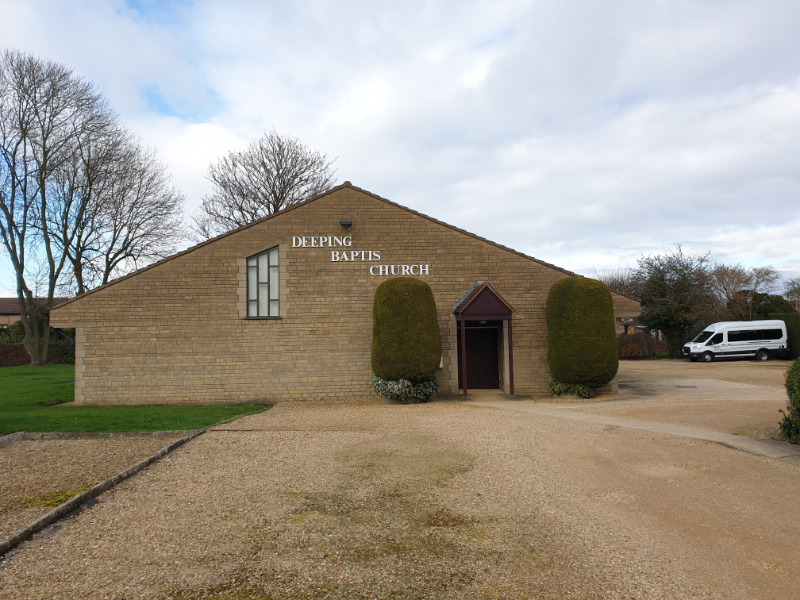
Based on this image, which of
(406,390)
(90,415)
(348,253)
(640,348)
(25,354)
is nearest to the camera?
(90,415)

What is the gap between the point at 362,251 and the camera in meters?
15.5

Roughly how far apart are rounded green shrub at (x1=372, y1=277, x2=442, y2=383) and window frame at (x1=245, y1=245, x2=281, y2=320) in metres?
3.12

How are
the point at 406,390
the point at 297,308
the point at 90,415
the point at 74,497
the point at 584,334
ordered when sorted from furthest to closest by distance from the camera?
1. the point at 297,308
2. the point at 584,334
3. the point at 406,390
4. the point at 90,415
5. the point at 74,497

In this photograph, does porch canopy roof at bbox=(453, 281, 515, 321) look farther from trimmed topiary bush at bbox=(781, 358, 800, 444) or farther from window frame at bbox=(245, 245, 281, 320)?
trimmed topiary bush at bbox=(781, 358, 800, 444)

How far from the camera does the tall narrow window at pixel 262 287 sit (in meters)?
15.2

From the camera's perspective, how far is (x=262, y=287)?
1521 cm

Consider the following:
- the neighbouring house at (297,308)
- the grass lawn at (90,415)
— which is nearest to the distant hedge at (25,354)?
the grass lawn at (90,415)

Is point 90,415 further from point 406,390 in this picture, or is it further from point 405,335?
point 405,335

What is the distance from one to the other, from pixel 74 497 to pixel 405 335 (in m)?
8.94

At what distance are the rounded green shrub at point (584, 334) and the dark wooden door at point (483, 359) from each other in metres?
2.25

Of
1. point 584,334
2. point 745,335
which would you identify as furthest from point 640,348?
point 584,334

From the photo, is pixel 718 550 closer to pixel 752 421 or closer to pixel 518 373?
pixel 752 421

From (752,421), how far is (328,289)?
34.9 ft

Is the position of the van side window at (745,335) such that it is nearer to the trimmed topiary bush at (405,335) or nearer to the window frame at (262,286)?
the trimmed topiary bush at (405,335)
